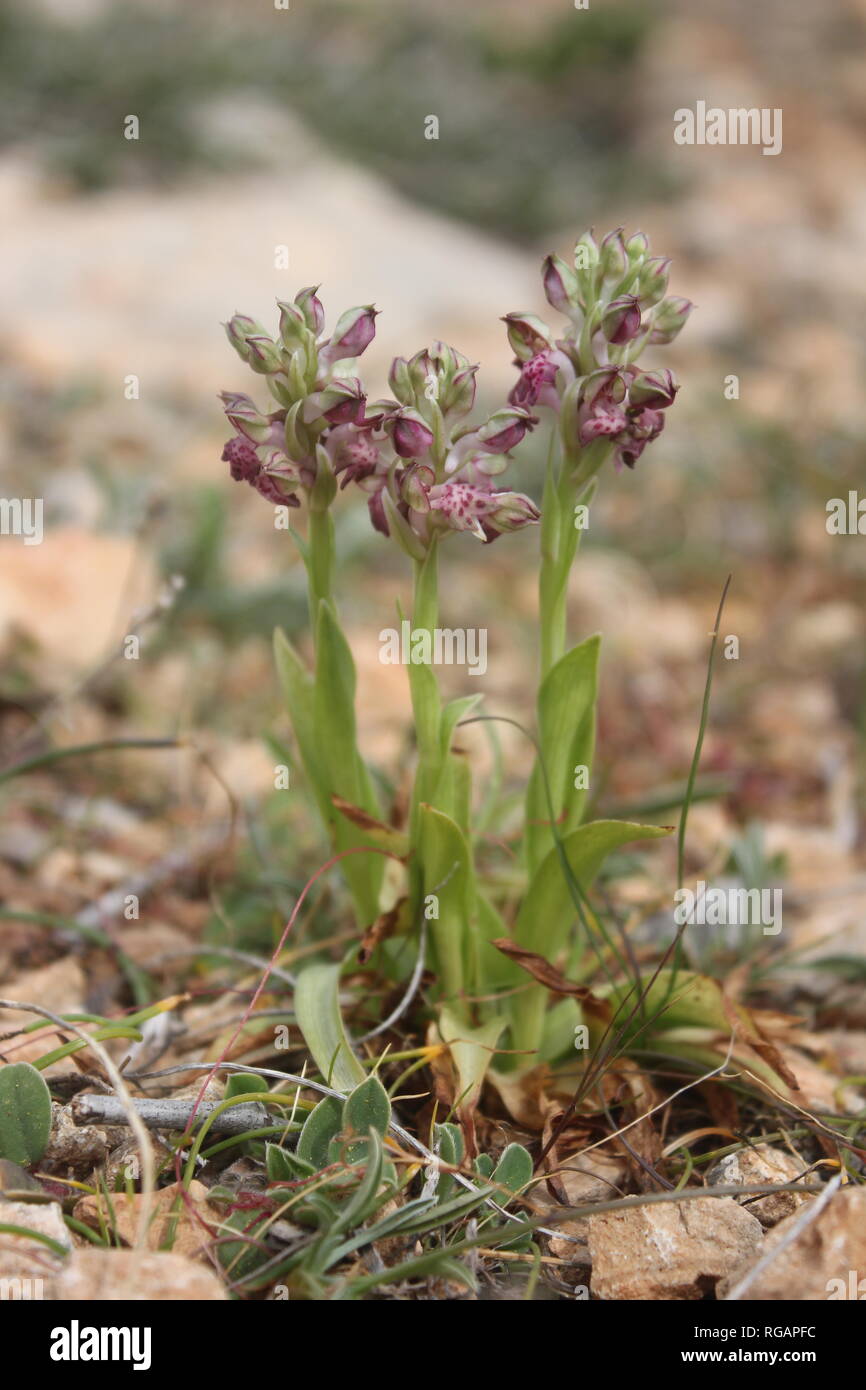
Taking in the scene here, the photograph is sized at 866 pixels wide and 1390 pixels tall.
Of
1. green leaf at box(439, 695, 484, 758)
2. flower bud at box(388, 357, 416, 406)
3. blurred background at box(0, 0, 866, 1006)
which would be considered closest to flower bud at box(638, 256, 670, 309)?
flower bud at box(388, 357, 416, 406)

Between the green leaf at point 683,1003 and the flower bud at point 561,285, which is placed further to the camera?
the green leaf at point 683,1003

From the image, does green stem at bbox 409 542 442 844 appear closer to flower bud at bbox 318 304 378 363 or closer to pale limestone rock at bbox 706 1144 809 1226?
flower bud at bbox 318 304 378 363

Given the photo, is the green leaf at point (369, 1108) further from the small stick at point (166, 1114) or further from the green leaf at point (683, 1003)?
the green leaf at point (683, 1003)

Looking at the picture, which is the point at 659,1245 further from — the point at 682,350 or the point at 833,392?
the point at 682,350

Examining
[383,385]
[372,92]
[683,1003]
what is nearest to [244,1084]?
[683,1003]

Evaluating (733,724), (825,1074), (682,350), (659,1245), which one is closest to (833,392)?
(682,350)

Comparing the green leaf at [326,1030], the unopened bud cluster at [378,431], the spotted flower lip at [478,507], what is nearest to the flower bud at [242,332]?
the unopened bud cluster at [378,431]
